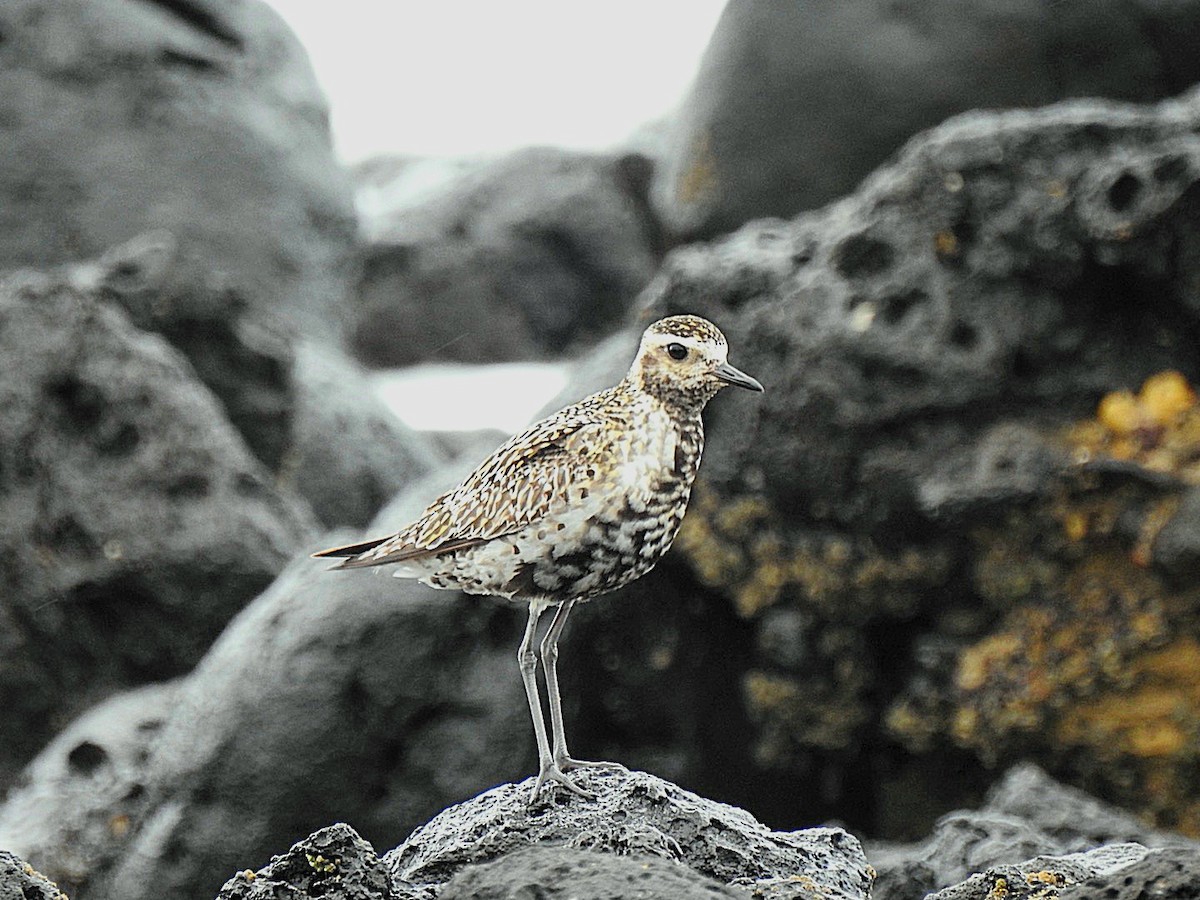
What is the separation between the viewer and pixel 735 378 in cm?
489

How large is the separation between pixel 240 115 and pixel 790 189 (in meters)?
5.08

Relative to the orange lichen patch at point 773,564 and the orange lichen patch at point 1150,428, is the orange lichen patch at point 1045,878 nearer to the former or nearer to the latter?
the orange lichen patch at point 1150,428

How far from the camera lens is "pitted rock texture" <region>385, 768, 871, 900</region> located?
4.92 meters

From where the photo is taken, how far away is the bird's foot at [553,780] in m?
5.07

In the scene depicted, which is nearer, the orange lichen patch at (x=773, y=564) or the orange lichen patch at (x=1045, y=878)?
the orange lichen patch at (x=1045, y=878)

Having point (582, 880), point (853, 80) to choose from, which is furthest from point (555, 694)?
point (853, 80)

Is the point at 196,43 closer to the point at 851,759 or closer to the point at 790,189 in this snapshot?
the point at 790,189

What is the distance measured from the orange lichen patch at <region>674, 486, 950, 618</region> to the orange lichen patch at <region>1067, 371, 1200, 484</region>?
1.07 meters

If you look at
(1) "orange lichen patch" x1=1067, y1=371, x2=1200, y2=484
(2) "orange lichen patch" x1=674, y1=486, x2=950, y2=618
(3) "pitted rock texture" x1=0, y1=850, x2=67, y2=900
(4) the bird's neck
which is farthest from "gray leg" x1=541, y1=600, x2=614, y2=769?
(1) "orange lichen patch" x1=1067, y1=371, x2=1200, y2=484

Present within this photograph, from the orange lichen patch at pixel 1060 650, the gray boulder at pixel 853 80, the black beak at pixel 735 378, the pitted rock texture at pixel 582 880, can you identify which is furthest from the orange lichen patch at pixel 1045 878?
the gray boulder at pixel 853 80

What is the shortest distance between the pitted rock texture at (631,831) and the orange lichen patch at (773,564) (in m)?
2.69

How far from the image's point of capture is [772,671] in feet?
26.7

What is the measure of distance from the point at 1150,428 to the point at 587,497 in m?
3.58

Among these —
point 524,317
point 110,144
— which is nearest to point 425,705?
point 110,144
